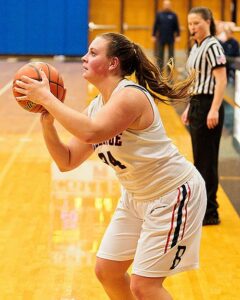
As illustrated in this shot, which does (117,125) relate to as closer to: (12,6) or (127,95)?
(127,95)

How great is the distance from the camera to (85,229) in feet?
20.2

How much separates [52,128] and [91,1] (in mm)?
21544

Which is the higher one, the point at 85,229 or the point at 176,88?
the point at 176,88

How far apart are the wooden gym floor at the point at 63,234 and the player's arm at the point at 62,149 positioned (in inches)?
49.6

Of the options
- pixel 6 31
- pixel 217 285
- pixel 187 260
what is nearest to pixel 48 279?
pixel 217 285

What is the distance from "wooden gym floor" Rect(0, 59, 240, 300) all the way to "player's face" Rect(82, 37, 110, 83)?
5.89 ft

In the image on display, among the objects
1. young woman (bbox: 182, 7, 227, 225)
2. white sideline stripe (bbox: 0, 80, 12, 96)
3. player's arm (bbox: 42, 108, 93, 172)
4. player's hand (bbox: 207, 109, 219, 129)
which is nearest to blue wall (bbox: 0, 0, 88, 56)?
white sideline stripe (bbox: 0, 80, 12, 96)

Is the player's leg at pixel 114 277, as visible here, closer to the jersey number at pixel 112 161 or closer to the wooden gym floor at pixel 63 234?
the jersey number at pixel 112 161

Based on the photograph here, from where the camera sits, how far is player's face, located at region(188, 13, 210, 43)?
5.99 meters

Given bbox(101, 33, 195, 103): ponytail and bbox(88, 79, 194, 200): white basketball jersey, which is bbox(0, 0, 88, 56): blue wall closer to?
bbox(101, 33, 195, 103): ponytail

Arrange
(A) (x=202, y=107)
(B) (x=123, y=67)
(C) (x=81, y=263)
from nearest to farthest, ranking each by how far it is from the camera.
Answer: (B) (x=123, y=67), (C) (x=81, y=263), (A) (x=202, y=107)

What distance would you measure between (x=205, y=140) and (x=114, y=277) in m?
2.81

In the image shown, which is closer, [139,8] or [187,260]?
[187,260]

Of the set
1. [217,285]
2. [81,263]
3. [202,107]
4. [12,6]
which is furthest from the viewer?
[12,6]
